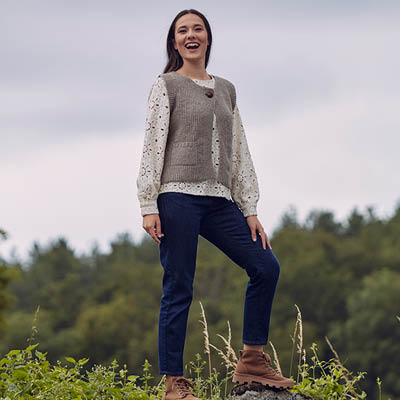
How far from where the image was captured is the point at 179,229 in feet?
14.8

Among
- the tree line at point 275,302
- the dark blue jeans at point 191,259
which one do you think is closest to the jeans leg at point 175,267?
the dark blue jeans at point 191,259

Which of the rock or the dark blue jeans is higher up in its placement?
the dark blue jeans

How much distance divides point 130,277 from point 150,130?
59.0 m

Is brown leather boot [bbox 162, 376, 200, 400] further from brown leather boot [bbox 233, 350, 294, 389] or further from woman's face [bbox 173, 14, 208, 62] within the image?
woman's face [bbox 173, 14, 208, 62]

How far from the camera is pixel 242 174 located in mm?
4957

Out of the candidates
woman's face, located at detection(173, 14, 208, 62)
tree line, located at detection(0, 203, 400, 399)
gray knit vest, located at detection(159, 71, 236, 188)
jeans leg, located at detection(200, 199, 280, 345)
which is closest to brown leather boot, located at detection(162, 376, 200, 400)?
jeans leg, located at detection(200, 199, 280, 345)

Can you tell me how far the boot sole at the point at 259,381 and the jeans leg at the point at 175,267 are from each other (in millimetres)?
451

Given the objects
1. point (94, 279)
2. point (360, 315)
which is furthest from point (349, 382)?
point (94, 279)

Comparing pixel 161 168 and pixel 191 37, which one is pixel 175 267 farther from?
pixel 191 37

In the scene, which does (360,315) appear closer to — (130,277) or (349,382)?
(130,277)

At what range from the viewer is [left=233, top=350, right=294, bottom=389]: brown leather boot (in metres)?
4.76

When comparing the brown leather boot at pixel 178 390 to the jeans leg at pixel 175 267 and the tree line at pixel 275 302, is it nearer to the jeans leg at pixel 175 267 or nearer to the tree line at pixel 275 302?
the jeans leg at pixel 175 267

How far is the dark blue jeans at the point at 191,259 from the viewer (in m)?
4.54

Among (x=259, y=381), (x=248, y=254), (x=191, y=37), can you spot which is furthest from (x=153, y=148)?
(x=259, y=381)
